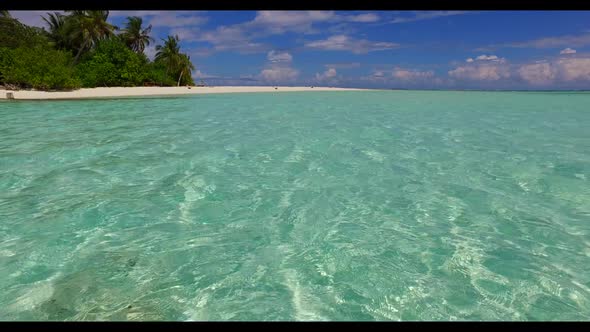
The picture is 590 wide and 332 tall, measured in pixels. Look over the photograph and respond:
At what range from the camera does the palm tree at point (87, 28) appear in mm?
43344

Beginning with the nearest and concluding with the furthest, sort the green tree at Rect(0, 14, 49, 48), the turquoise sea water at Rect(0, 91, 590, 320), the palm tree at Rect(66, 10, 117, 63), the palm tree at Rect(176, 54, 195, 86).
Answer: the turquoise sea water at Rect(0, 91, 590, 320) → the green tree at Rect(0, 14, 49, 48) → the palm tree at Rect(66, 10, 117, 63) → the palm tree at Rect(176, 54, 195, 86)

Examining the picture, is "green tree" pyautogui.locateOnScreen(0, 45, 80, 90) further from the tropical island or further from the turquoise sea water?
the turquoise sea water

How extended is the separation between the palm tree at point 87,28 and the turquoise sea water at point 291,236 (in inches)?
1666

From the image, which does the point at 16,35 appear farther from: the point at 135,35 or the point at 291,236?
the point at 291,236

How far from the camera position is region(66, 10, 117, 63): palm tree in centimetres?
4334

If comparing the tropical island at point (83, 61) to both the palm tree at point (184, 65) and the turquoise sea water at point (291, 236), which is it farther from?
the turquoise sea water at point (291, 236)

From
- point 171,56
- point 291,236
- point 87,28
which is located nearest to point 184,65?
point 171,56

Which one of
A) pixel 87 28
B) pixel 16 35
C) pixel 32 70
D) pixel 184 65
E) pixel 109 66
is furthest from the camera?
pixel 184 65

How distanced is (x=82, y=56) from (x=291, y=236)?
51577mm

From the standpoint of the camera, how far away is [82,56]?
4569cm

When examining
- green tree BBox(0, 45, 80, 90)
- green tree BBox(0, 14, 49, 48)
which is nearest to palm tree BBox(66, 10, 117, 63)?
green tree BBox(0, 14, 49, 48)

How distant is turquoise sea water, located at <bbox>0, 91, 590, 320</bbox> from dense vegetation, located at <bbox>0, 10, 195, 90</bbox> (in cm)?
2928

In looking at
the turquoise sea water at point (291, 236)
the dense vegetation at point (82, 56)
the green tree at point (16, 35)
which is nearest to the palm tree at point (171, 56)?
the dense vegetation at point (82, 56)

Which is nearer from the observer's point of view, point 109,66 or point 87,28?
point 109,66
